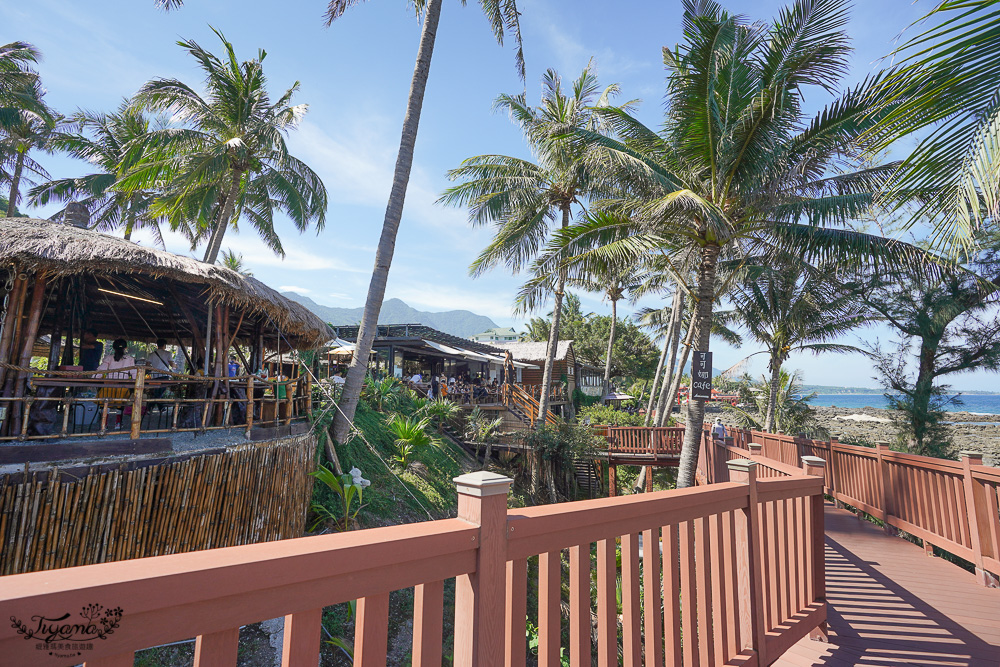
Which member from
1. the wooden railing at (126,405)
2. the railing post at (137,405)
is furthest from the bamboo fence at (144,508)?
the wooden railing at (126,405)

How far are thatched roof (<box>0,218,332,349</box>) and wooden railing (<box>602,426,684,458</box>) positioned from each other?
1127cm

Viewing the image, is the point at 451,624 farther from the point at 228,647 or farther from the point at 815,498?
the point at 228,647

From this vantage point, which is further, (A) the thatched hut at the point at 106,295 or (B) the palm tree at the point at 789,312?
(B) the palm tree at the point at 789,312

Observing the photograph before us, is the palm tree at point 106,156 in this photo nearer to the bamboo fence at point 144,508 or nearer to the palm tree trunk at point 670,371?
the bamboo fence at point 144,508

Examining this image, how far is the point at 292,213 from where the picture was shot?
16062 mm

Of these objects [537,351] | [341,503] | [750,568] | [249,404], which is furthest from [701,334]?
[537,351]

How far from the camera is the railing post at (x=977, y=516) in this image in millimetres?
4691

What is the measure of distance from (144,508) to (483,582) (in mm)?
6217

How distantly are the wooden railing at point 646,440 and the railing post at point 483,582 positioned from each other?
589 inches

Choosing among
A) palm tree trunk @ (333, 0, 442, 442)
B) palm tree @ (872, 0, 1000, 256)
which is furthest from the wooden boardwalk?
palm tree trunk @ (333, 0, 442, 442)

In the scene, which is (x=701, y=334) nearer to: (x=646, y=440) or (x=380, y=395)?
(x=646, y=440)

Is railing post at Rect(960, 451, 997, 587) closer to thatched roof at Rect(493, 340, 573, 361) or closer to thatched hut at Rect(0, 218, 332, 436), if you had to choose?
thatched hut at Rect(0, 218, 332, 436)

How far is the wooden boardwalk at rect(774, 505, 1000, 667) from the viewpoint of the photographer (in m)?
3.38

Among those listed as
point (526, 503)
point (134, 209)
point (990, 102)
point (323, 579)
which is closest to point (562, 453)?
point (526, 503)
